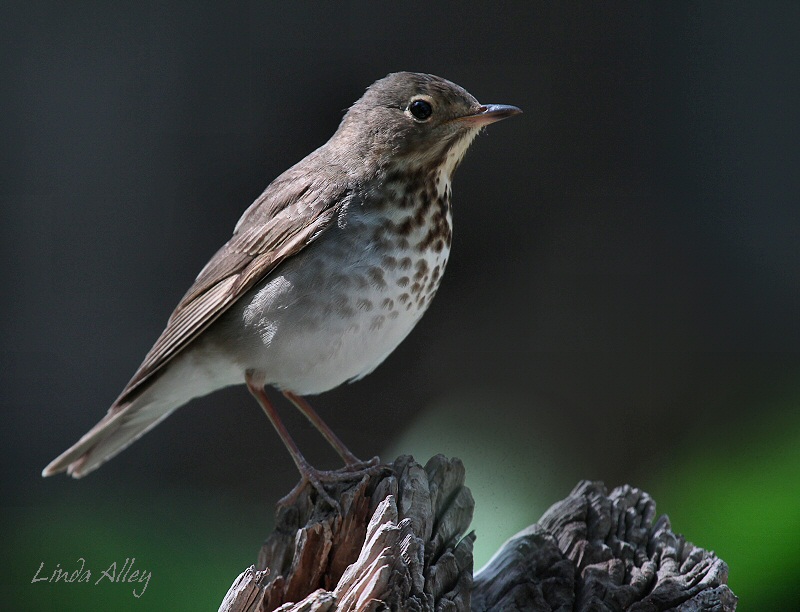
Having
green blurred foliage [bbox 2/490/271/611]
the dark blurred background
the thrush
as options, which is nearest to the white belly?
the thrush

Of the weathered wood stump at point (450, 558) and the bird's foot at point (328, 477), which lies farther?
the bird's foot at point (328, 477)

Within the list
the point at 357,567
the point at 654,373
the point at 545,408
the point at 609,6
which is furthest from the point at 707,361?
the point at 357,567

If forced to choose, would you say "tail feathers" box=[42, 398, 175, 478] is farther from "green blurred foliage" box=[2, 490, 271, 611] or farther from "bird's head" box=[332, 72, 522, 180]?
"bird's head" box=[332, 72, 522, 180]

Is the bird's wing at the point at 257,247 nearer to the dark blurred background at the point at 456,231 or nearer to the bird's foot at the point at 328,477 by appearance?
the bird's foot at the point at 328,477

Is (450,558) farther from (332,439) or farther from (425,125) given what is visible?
(425,125)

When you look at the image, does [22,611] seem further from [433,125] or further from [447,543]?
[433,125]

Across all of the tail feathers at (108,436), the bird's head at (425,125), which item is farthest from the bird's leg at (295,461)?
the bird's head at (425,125)
